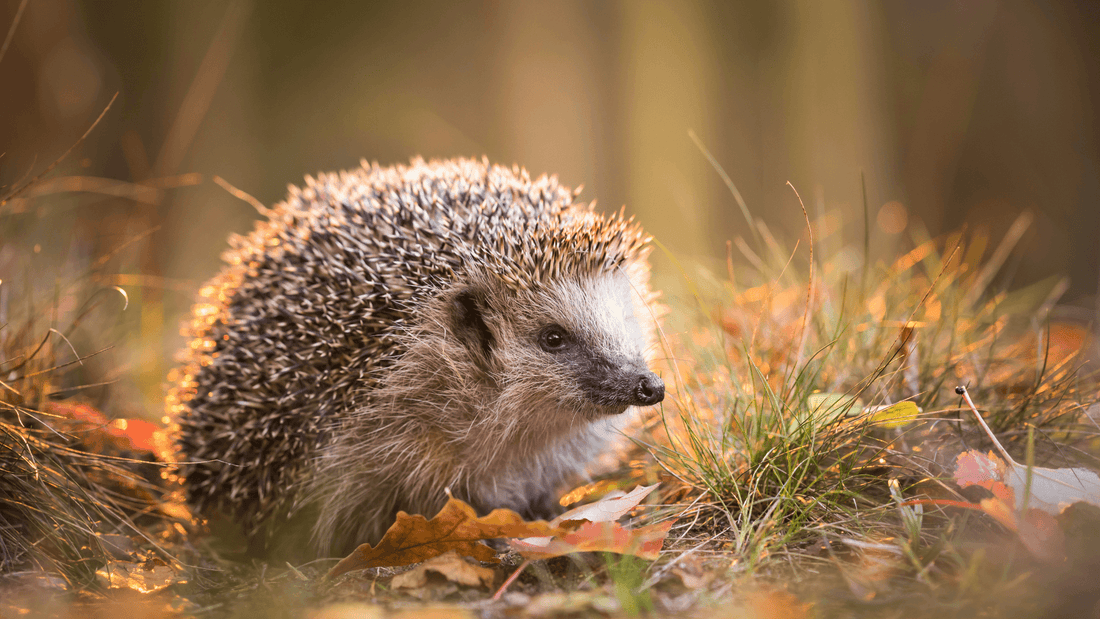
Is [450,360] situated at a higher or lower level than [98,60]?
lower

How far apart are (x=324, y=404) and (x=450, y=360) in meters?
0.54

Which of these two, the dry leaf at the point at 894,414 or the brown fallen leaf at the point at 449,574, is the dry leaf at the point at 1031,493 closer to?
the dry leaf at the point at 894,414

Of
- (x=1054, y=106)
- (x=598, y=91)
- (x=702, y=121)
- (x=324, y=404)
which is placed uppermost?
(x=598, y=91)

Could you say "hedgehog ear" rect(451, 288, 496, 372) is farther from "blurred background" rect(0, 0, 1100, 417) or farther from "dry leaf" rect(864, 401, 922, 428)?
"dry leaf" rect(864, 401, 922, 428)

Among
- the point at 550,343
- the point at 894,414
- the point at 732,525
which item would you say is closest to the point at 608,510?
the point at 732,525

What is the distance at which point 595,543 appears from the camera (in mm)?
1920

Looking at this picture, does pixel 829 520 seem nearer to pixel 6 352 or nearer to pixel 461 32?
pixel 6 352

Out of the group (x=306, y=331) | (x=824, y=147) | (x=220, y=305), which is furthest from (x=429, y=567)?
(x=824, y=147)

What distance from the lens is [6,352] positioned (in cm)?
256

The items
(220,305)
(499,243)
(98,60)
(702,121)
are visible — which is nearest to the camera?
(499,243)

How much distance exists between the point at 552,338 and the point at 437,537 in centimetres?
104

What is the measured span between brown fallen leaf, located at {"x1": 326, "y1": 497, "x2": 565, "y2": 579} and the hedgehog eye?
95 cm

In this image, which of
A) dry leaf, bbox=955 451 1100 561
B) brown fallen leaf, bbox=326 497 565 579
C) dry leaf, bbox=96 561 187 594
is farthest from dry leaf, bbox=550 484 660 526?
dry leaf, bbox=96 561 187 594

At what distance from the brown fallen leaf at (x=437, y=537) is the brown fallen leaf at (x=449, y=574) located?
0.24ft
